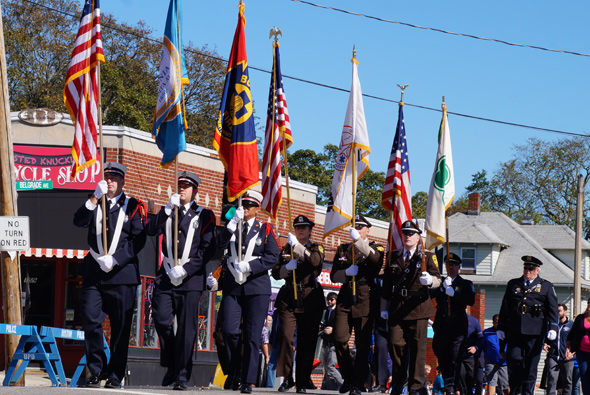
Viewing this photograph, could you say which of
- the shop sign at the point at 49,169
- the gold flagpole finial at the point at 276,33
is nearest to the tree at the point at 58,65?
the shop sign at the point at 49,169

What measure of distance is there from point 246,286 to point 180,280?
0.79 meters

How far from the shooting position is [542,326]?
12805 mm

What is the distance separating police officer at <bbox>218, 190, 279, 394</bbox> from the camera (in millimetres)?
11102

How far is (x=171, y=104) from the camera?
39.7ft

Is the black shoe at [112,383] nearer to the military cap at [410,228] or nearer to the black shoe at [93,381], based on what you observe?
the black shoe at [93,381]

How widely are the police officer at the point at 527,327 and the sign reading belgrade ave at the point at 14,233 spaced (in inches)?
253

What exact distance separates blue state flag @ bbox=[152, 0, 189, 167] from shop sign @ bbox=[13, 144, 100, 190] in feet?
29.1

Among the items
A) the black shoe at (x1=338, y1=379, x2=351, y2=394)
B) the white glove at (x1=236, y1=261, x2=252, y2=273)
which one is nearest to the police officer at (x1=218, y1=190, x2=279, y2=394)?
the white glove at (x1=236, y1=261, x2=252, y2=273)

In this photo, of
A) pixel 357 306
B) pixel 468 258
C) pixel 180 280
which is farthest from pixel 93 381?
pixel 468 258

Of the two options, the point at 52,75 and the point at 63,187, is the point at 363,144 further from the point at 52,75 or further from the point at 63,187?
the point at 52,75

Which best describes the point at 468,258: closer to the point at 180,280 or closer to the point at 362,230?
the point at 362,230

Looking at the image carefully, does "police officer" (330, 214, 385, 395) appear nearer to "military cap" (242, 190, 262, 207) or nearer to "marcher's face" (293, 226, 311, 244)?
"marcher's face" (293, 226, 311, 244)

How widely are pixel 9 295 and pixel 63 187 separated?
722 centimetres

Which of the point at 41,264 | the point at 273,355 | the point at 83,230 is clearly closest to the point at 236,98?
the point at 273,355
